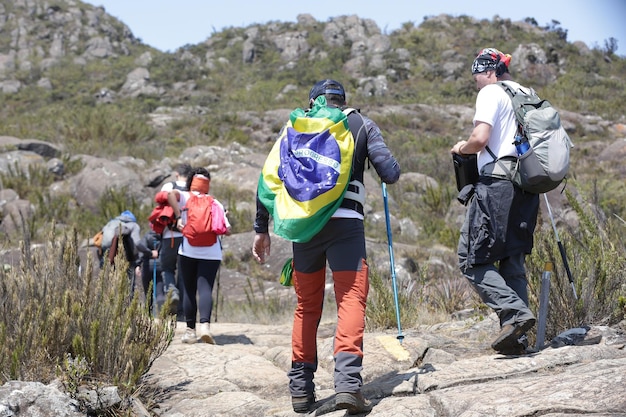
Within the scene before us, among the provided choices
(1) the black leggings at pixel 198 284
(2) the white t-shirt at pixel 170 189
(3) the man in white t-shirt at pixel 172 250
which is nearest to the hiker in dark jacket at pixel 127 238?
(3) the man in white t-shirt at pixel 172 250

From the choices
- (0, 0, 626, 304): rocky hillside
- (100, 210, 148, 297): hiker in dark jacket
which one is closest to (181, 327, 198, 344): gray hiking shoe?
(0, 0, 626, 304): rocky hillside

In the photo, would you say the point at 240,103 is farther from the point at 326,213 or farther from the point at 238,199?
the point at 326,213

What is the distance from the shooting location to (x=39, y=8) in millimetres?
57938

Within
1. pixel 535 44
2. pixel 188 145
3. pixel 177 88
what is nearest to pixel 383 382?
pixel 188 145

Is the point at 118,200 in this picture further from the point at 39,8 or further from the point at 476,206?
the point at 39,8

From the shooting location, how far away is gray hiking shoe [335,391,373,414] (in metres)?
3.26

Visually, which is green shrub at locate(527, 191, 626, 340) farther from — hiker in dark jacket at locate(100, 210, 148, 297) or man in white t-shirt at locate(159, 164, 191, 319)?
hiker in dark jacket at locate(100, 210, 148, 297)

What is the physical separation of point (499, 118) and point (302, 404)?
198 centimetres

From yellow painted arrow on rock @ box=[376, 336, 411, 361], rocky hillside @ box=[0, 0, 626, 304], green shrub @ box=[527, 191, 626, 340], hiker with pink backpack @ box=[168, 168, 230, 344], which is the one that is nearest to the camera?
yellow painted arrow on rock @ box=[376, 336, 411, 361]

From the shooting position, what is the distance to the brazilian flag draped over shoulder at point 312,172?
11.3ft

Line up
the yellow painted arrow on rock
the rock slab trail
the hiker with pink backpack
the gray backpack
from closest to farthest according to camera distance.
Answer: the rock slab trail < the gray backpack < the yellow painted arrow on rock < the hiker with pink backpack

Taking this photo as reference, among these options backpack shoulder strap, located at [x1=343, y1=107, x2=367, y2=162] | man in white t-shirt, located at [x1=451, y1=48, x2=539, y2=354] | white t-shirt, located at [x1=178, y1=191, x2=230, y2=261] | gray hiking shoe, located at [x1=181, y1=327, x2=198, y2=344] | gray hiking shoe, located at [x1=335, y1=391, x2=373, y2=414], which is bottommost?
gray hiking shoe, located at [x1=181, y1=327, x2=198, y2=344]

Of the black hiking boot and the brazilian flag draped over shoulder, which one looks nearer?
the brazilian flag draped over shoulder

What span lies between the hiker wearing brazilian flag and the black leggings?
2.14m
